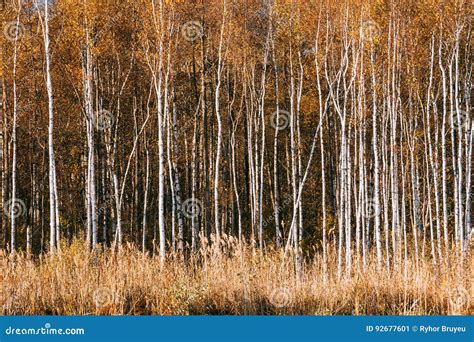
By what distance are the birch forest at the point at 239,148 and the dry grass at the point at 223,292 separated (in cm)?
3

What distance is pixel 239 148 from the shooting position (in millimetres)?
28594

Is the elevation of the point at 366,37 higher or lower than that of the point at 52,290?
higher

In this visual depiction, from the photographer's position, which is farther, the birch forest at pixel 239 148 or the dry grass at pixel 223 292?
the birch forest at pixel 239 148

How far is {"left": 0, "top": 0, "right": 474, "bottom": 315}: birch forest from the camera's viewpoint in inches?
314

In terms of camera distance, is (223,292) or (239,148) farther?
(239,148)

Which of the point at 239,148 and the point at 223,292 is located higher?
the point at 239,148

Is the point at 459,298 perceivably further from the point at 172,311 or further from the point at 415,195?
the point at 415,195

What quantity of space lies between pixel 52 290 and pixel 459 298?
504 centimetres

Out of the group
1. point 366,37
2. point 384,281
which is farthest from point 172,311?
point 366,37

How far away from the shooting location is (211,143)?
78.6 feet

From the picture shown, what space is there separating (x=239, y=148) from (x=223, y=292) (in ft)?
68.8

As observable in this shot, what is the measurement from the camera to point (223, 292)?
780 cm

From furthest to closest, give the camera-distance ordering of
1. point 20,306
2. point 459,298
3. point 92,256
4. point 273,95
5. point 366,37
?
point 273,95 → point 366,37 → point 92,256 → point 20,306 → point 459,298

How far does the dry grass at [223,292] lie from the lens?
7410mm
